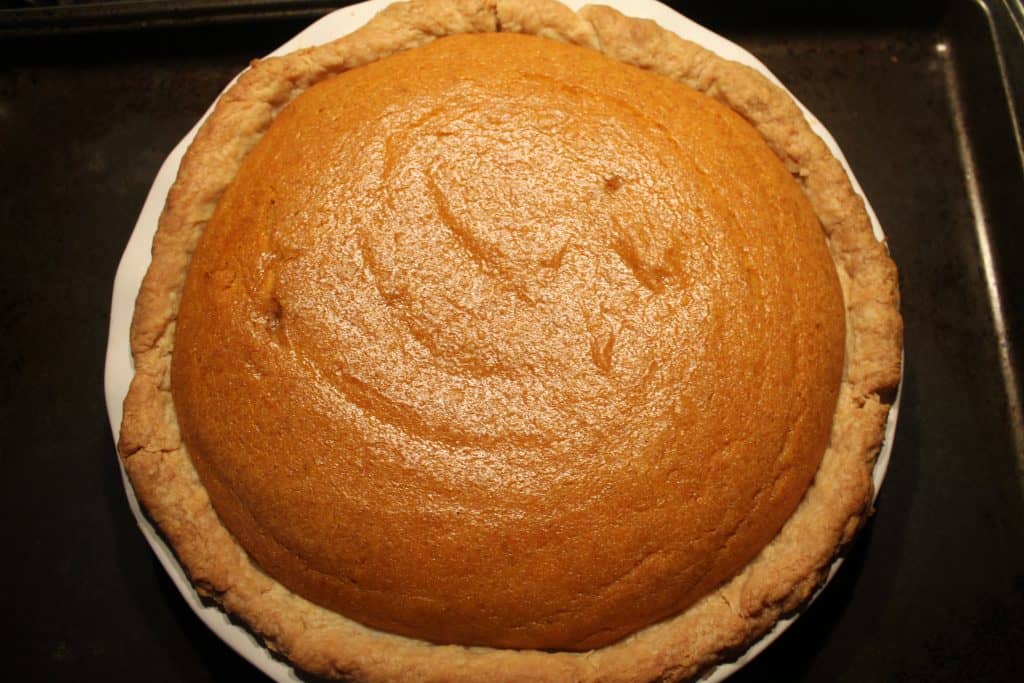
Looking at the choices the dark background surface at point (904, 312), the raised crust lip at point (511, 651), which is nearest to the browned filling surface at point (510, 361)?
the raised crust lip at point (511, 651)

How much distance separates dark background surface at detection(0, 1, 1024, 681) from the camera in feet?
7.55

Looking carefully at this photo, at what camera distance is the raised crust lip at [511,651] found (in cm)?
179

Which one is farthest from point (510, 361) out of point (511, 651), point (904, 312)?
point (904, 312)

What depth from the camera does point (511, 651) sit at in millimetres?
1785

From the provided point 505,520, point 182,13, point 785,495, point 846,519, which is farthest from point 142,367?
point 846,519

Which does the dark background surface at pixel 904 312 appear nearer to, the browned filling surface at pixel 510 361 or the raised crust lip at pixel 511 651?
the raised crust lip at pixel 511 651

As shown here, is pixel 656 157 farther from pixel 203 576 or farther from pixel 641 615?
pixel 203 576

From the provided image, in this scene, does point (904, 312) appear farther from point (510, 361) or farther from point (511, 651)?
point (511, 651)

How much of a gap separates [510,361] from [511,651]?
0.61 m

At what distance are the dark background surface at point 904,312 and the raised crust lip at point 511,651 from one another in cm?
56

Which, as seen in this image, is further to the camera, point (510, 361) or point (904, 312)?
point (904, 312)

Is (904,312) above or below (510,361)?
below

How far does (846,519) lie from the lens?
6.07 feet

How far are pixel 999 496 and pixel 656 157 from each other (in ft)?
4.63
